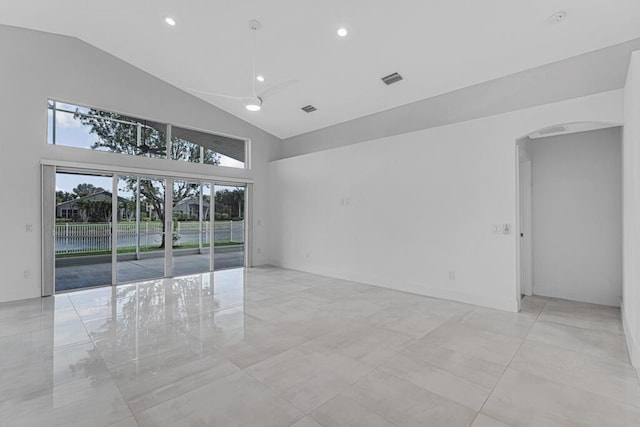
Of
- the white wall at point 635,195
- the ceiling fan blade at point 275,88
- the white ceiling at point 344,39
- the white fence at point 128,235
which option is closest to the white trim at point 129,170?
the white fence at point 128,235

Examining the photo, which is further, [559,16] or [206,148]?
[206,148]

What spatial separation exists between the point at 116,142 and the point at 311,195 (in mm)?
3976

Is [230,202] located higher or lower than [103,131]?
lower

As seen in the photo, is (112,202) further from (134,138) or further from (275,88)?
(275,88)

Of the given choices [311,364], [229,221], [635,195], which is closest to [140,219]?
[229,221]

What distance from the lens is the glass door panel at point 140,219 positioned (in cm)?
591

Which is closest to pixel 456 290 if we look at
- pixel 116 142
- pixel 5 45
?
pixel 116 142

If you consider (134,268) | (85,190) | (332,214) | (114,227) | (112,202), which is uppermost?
(85,190)

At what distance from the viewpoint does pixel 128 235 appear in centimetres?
600

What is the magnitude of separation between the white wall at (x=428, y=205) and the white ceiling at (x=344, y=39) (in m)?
0.80

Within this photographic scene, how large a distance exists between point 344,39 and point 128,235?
528 centimetres

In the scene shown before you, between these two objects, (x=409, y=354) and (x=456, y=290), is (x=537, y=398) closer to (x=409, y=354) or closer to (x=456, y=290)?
(x=409, y=354)

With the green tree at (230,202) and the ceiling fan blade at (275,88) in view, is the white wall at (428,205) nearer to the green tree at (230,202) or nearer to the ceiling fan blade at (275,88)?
the green tree at (230,202)

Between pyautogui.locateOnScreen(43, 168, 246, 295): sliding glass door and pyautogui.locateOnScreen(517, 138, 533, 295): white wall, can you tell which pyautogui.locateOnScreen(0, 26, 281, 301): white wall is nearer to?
pyautogui.locateOnScreen(43, 168, 246, 295): sliding glass door
